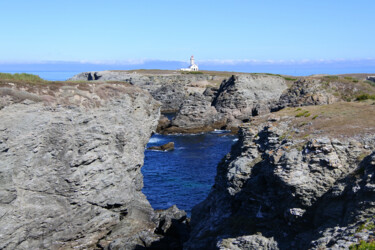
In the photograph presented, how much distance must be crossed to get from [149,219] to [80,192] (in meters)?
9.38

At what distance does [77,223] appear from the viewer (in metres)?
29.7

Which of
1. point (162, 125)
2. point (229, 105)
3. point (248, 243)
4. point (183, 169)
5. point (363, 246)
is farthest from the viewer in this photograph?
point (229, 105)

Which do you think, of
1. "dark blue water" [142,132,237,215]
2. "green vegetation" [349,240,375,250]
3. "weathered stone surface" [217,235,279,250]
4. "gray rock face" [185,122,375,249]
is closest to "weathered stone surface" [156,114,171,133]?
"dark blue water" [142,132,237,215]

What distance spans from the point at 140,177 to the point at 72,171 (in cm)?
959

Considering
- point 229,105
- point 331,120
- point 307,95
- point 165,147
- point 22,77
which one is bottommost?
point 165,147

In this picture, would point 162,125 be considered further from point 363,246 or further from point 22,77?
point 363,246

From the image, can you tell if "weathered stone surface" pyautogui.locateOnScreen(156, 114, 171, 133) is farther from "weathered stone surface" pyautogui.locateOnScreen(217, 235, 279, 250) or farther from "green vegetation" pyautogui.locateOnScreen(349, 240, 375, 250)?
"green vegetation" pyautogui.locateOnScreen(349, 240, 375, 250)

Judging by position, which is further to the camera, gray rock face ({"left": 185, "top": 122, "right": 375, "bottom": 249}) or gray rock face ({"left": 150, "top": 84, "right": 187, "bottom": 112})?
gray rock face ({"left": 150, "top": 84, "right": 187, "bottom": 112})

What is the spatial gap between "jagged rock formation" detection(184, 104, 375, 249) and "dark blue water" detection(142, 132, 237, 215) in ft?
58.5

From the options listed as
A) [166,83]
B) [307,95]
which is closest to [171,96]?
[166,83]

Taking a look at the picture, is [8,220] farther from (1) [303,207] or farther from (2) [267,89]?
(2) [267,89]

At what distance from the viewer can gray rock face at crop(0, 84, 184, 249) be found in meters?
26.6

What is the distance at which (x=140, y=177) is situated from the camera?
37281 millimetres

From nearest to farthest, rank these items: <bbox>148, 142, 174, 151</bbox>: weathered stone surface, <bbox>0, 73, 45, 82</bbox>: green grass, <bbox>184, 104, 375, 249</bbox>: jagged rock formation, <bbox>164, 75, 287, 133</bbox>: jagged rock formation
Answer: <bbox>184, 104, 375, 249</bbox>: jagged rock formation, <bbox>0, 73, 45, 82</bbox>: green grass, <bbox>148, 142, 174, 151</bbox>: weathered stone surface, <bbox>164, 75, 287, 133</bbox>: jagged rock formation
